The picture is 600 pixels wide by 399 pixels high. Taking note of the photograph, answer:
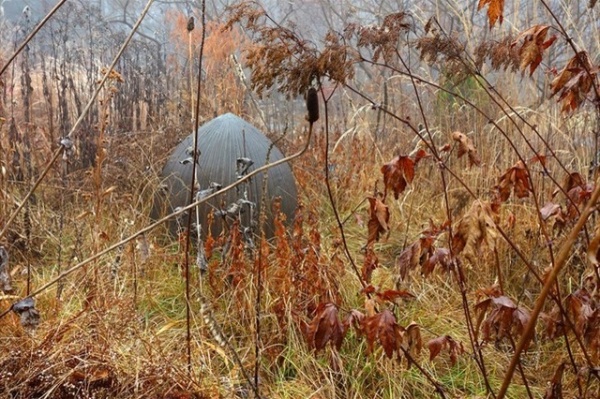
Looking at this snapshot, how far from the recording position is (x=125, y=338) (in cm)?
218

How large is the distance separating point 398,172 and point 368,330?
0.41 metres

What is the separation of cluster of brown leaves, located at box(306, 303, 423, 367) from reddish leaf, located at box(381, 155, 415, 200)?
326 millimetres

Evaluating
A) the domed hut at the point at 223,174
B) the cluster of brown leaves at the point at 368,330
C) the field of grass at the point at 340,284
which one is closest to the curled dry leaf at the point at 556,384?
the field of grass at the point at 340,284

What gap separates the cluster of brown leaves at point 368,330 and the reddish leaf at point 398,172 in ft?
1.07

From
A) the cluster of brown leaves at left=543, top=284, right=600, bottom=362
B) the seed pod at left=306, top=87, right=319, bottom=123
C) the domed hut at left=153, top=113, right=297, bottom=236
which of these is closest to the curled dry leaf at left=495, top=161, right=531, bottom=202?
the cluster of brown leaves at left=543, top=284, right=600, bottom=362

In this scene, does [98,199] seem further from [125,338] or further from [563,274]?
[563,274]

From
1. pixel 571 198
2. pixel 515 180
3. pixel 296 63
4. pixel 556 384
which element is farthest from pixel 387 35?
pixel 556 384

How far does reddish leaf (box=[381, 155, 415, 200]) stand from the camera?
62.0 inches

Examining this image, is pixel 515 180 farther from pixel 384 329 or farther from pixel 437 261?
pixel 384 329

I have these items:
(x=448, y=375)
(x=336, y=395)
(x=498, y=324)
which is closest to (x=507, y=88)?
(x=448, y=375)

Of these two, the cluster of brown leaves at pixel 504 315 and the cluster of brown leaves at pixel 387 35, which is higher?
the cluster of brown leaves at pixel 387 35

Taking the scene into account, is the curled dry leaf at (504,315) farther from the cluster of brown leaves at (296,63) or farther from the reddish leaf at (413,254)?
the cluster of brown leaves at (296,63)

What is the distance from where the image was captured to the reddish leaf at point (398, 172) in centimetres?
158

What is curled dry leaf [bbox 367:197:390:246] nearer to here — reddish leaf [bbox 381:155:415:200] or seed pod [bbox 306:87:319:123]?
reddish leaf [bbox 381:155:415:200]
